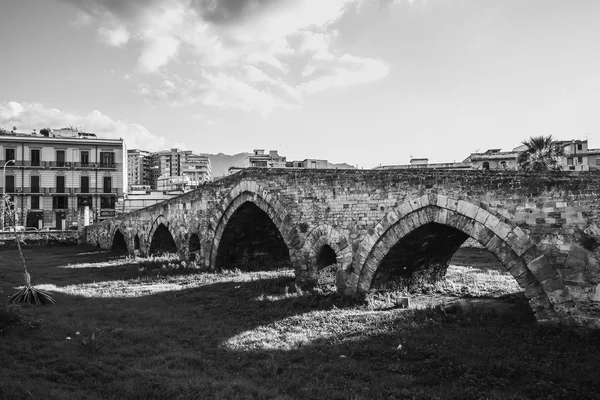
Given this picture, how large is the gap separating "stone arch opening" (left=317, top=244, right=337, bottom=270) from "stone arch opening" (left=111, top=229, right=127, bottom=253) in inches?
999

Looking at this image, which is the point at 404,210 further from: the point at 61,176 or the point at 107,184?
the point at 61,176

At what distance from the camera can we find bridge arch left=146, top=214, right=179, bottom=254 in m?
28.5

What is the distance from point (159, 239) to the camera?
96.7 feet

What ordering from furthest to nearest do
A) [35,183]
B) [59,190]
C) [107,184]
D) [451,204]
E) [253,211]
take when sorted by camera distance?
[107,184] → [59,190] → [35,183] → [253,211] → [451,204]

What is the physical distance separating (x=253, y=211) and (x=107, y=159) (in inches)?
1413

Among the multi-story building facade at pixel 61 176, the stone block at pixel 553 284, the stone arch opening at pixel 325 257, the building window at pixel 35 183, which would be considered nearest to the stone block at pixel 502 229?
the stone block at pixel 553 284

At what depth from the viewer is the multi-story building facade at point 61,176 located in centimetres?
4606

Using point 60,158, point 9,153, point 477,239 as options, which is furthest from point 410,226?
point 9,153

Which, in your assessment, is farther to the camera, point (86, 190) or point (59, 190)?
point (86, 190)

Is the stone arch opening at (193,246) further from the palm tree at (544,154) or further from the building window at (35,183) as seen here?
the building window at (35,183)

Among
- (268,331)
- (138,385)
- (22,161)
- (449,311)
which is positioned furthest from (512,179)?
(22,161)

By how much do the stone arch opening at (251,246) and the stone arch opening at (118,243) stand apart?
1764cm

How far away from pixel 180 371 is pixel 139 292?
9.25 meters

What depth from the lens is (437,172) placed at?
1198 centimetres
